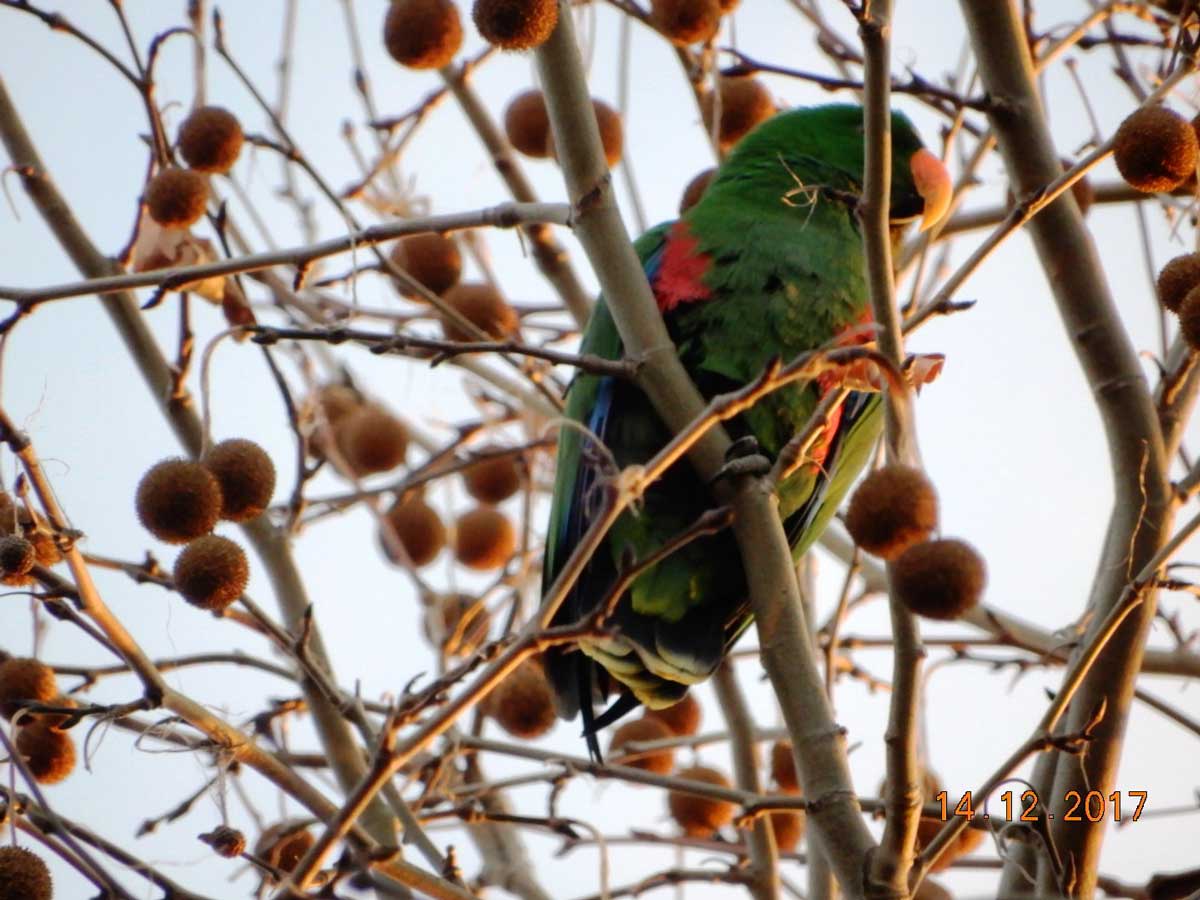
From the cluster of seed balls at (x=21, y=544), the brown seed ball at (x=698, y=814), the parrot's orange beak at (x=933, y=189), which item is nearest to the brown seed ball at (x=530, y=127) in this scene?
the parrot's orange beak at (x=933, y=189)

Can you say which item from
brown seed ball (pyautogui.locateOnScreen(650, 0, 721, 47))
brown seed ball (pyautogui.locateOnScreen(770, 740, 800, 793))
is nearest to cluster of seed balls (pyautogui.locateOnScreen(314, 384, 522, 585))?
brown seed ball (pyautogui.locateOnScreen(770, 740, 800, 793))

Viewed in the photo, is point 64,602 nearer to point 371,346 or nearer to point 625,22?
point 371,346

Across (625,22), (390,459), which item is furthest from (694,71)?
(390,459)

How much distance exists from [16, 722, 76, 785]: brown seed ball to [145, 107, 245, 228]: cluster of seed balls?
95cm

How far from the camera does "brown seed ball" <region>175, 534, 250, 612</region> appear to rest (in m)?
1.99

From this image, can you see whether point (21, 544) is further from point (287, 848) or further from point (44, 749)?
point (287, 848)

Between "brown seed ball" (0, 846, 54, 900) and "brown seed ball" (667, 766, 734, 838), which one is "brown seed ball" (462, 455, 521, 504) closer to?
"brown seed ball" (667, 766, 734, 838)

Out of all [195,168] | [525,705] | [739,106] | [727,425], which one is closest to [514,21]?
[195,168]

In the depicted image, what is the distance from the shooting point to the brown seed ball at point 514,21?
2039 mm

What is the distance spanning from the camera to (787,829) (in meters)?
3.33

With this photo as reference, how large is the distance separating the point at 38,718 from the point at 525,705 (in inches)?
45.3

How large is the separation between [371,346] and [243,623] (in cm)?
57

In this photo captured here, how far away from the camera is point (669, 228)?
10.6 ft

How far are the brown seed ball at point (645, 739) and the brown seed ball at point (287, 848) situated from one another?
2.90 ft
